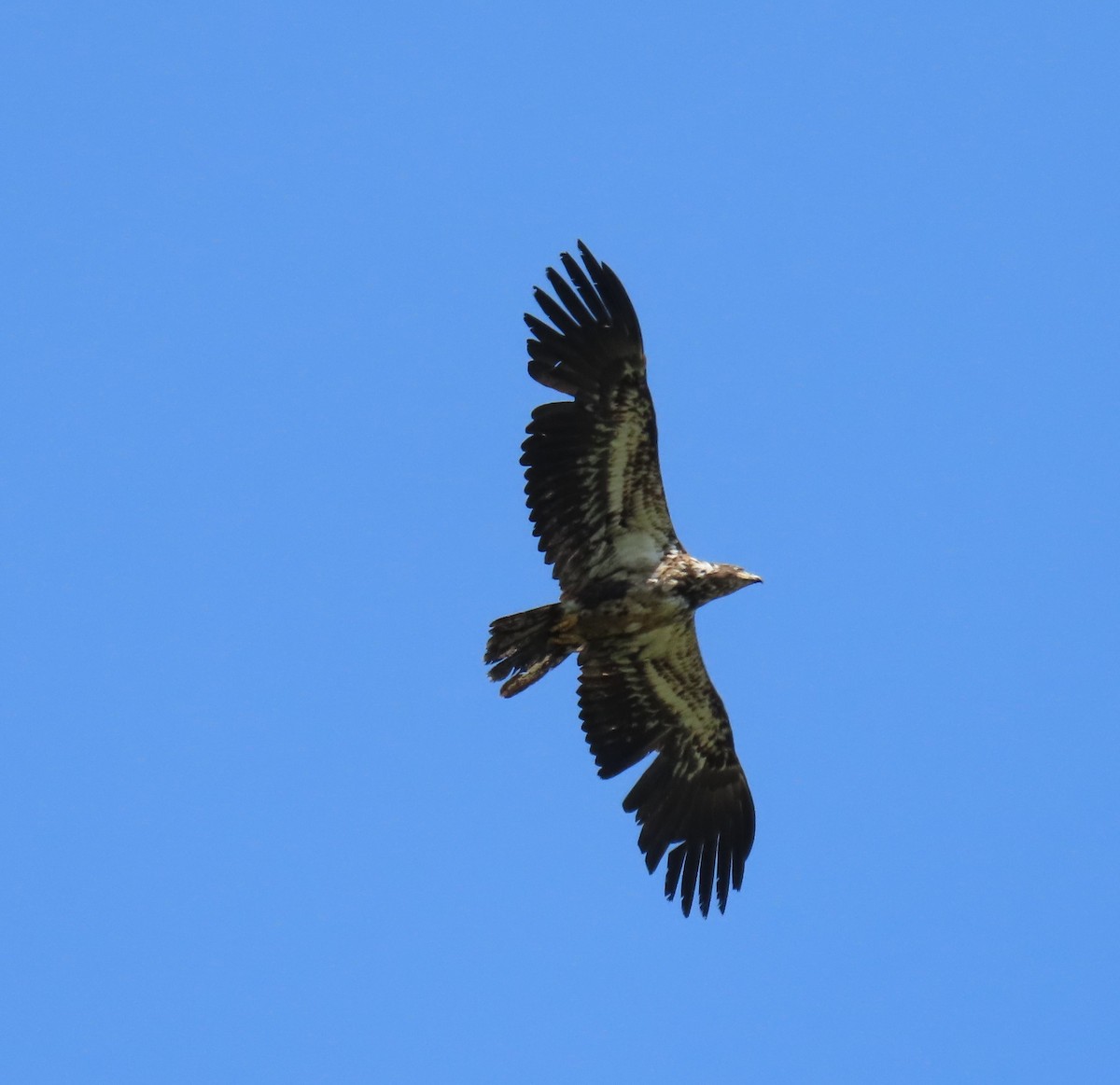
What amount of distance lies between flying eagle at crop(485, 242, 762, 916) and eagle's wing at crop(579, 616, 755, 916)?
0.04ft

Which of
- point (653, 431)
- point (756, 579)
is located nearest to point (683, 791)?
point (756, 579)

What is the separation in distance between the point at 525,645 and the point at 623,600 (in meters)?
1.03

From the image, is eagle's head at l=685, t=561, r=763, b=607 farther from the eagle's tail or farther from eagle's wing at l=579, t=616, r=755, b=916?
the eagle's tail

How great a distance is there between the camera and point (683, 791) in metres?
18.8

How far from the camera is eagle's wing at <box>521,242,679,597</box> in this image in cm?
1734

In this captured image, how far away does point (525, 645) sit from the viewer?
17578 millimetres

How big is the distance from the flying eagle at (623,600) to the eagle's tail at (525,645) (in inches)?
0.5

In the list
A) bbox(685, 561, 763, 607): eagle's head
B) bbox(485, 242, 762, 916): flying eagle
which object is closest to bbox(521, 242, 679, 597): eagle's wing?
bbox(485, 242, 762, 916): flying eagle

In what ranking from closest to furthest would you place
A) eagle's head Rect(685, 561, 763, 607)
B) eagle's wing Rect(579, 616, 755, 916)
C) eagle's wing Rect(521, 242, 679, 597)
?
eagle's wing Rect(521, 242, 679, 597) < eagle's head Rect(685, 561, 763, 607) < eagle's wing Rect(579, 616, 755, 916)

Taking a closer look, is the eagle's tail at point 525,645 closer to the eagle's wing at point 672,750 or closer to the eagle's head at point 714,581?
the eagle's wing at point 672,750

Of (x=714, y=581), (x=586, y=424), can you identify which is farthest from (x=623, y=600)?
(x=586, y=424)

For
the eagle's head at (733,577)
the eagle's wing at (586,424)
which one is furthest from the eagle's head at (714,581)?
the eagle's wing at (586,424)

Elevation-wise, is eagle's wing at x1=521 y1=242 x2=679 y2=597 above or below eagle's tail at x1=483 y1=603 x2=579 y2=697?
above

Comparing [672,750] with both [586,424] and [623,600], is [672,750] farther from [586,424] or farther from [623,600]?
[586,424]
